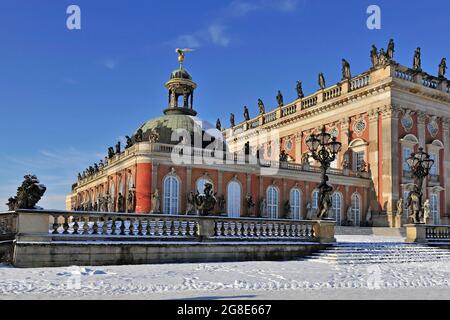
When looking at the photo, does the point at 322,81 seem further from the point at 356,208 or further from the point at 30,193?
the point at 30,193

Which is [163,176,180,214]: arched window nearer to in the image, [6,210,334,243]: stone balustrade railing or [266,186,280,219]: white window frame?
[266,186,280,219]: white window frame

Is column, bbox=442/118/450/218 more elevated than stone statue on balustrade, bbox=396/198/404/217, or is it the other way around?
column, bbox=442/118/450/218

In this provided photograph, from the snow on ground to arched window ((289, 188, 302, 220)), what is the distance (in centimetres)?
1984

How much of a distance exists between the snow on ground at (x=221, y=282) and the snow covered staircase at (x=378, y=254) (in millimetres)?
2234

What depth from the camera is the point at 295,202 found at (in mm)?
32781

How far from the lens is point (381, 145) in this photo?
34062 mm

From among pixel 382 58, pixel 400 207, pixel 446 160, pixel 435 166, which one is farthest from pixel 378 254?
pixel 446 160

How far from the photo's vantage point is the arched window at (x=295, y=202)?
3262 centimetres


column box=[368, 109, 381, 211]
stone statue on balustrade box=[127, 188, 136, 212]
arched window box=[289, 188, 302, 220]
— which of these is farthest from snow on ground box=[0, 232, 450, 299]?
column box=[368, 109, 381, 211]

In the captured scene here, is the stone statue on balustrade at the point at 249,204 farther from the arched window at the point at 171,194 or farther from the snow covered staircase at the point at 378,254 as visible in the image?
the snow covered staircase at the point at 378,254

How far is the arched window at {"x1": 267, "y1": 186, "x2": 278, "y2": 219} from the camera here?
3172 centimetres

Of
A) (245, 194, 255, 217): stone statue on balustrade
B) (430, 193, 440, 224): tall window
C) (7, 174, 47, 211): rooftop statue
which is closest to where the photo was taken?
(7, 174, 47, 211): rooftop statue

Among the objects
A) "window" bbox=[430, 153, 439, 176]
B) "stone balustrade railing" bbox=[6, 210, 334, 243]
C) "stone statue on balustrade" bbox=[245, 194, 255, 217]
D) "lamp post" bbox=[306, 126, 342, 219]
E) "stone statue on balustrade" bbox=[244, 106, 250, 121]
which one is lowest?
"stone balustrade railing" bbox=[6, 210, 334, 243]
